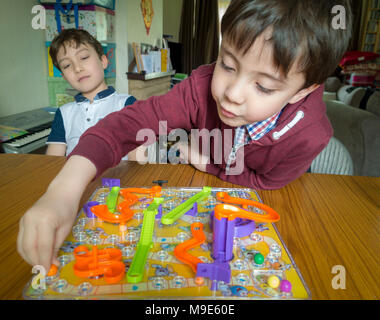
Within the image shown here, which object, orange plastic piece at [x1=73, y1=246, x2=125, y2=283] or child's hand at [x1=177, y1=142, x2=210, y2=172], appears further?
child's hand at [x1=177, y1=142, x2=210, y2=172]

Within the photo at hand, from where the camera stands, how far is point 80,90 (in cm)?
109

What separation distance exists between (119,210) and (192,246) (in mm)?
154

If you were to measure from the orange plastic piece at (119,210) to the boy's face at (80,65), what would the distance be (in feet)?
2.28

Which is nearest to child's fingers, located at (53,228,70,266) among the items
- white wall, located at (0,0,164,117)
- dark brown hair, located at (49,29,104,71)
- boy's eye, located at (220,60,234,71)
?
boy's eye, located at (220,60,234,71)

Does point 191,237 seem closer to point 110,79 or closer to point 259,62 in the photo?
point 259,62

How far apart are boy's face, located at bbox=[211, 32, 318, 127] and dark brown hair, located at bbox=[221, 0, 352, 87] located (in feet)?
0.04

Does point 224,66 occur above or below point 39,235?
above

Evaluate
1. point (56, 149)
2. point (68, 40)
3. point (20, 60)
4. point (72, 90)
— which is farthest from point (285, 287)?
point (20, 60)

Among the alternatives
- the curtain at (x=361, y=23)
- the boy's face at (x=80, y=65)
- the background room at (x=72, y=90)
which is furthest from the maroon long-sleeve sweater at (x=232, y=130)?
the curtain at (x=361, y=23)

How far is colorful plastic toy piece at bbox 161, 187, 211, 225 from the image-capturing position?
0.46 metres

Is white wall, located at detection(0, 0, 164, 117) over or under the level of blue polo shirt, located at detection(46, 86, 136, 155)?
over

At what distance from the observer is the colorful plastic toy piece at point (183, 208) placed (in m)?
0.46

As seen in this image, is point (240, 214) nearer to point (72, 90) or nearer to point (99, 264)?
point (99, 264)

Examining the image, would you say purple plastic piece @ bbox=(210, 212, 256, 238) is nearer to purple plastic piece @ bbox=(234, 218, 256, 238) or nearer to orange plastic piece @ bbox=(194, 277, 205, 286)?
purple plastic piece @ bbox=(234, 218, 256, 238)
